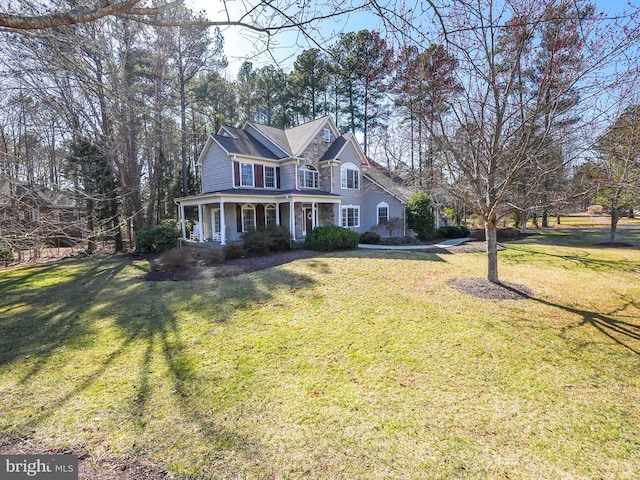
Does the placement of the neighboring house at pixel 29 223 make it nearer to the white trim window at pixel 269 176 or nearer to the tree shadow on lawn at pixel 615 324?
the tree shadow on lawn at pixel 615 324

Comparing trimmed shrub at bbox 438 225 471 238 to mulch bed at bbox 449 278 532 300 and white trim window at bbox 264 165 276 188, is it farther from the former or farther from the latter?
mulch bed at bbox 449 278 532 300

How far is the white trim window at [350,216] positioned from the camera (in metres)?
21.8

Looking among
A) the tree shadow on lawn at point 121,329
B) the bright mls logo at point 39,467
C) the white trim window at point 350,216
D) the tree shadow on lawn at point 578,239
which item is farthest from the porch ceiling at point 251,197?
the bright mls logo at point 39,467

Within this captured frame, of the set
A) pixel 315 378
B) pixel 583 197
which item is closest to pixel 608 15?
pixel 583 197

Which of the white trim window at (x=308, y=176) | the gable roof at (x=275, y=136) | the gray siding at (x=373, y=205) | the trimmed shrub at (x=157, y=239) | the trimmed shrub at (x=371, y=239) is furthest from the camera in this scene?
the gray siding at (x=373, y=205)

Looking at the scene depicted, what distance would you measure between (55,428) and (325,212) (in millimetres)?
19115

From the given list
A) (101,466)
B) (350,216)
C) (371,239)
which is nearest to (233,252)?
(371,239)

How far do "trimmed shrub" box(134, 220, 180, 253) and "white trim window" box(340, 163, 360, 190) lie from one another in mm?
11256

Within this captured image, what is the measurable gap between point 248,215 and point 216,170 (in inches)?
138

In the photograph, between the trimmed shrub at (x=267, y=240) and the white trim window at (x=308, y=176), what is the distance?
627 cm

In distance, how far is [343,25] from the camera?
3.91 metres

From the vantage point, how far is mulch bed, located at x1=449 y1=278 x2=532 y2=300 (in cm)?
712

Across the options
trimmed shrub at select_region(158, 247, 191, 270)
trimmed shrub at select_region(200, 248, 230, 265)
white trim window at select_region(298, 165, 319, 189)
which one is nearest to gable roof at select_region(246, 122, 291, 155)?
white trim window at select_region(298, 165, 319, 189)

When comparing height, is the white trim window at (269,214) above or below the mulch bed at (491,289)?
above
